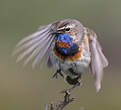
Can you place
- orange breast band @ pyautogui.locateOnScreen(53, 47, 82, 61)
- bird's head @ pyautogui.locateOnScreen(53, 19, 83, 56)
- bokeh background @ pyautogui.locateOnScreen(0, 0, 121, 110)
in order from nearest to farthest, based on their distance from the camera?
bird's head @ pyautogui.locateOnScreen(53, 19, 83, 56) < orange breast band @ pyautogui.locateOnScreen(53, 47, 82, 61) < bokeh background @ pyautogui.locateOnScreen(0, 0, 121, 110)

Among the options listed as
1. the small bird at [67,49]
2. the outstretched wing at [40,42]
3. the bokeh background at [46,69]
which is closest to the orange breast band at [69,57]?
the small bird at [67,49]

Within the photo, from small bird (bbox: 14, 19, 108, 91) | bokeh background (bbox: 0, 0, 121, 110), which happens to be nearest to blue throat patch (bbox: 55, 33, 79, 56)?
small bird (bbox: 14, 19, 108, 91)

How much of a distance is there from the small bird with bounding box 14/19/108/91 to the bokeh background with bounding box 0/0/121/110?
2.37 m

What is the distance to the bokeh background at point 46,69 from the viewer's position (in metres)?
9.55

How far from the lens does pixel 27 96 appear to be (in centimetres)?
973

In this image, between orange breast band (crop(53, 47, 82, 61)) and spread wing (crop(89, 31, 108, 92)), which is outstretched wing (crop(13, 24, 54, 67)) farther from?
spread wing (crop(89, 31, 108, 92))

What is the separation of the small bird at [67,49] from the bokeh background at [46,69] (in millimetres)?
2368

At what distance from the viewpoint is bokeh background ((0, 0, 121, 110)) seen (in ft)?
31.3

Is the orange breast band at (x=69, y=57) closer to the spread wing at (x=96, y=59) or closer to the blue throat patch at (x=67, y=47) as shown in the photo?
the blue throat patch at (x=67, y=47)

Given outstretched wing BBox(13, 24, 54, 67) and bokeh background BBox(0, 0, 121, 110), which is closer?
outstretched wing BBox(13, 24, 54, 67)

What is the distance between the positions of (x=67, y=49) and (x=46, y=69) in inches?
134

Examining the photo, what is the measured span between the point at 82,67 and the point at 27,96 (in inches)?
117

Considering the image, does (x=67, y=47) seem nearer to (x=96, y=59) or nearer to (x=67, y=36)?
(x=67, y=36)

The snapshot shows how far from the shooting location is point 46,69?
10.3 m
